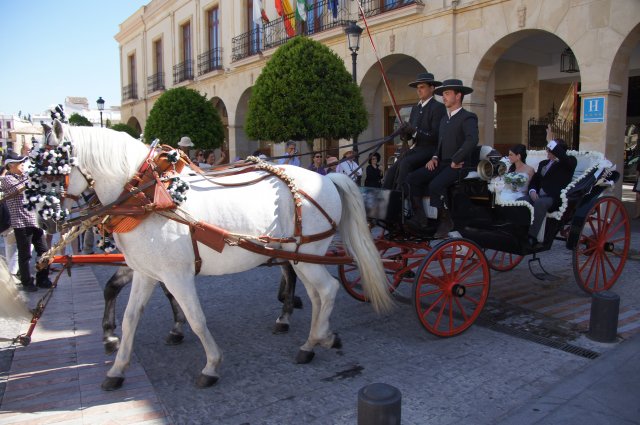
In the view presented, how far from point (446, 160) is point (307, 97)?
6.66 m

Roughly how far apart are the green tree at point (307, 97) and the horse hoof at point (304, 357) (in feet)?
25.0

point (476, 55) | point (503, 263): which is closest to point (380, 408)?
point (503, 263)

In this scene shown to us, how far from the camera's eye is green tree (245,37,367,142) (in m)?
10.9

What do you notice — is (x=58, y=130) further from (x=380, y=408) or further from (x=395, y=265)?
(x=395, y=265)

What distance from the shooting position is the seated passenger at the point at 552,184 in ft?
15.0

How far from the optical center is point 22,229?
6.05 metres

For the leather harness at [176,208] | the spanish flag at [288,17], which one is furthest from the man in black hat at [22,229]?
the spanish flag at [288,17]

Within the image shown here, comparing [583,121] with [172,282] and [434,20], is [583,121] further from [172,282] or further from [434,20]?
[172,282]

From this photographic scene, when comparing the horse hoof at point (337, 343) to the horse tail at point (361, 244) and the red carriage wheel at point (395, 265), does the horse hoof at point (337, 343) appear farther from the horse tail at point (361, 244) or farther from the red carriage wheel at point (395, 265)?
the red carriage wheel at point (395, 265)

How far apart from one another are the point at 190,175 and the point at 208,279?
3218mm

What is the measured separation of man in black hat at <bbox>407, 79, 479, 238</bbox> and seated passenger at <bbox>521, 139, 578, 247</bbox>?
77cm

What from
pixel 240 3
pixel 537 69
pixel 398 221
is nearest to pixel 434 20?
pixel 537 69

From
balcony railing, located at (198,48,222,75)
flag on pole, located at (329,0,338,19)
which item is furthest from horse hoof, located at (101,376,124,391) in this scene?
balcony railing, located at (198,48,222,75)

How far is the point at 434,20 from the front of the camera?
1132 cm
